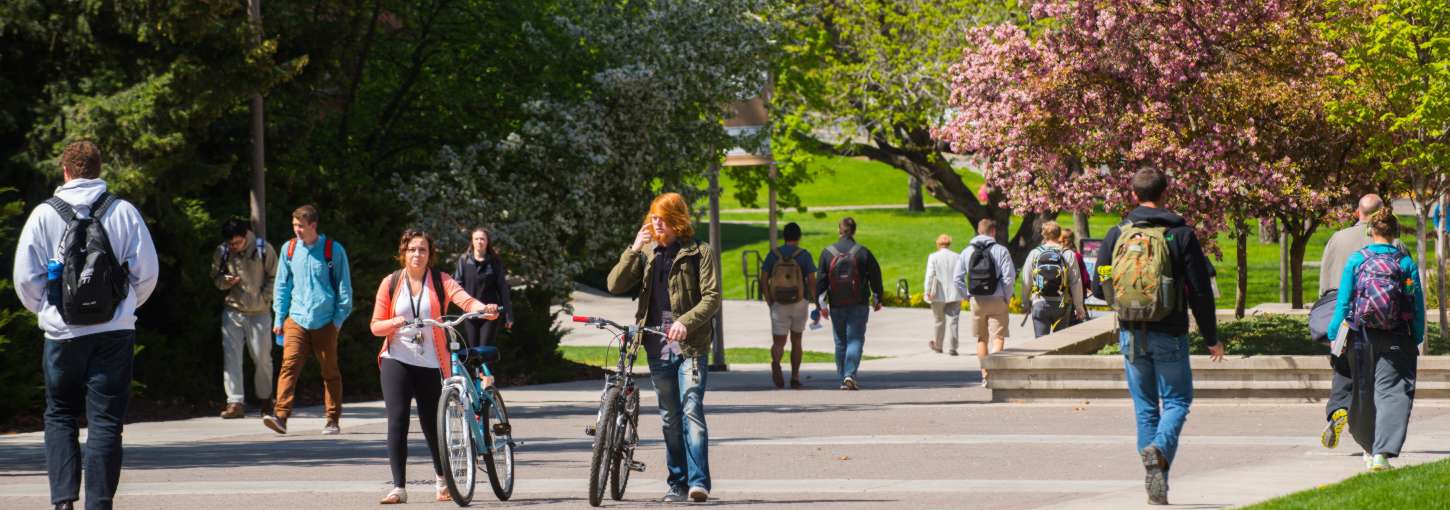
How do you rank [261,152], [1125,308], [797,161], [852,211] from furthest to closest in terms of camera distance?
[852,211], [797,161], [261,152], [1125,308]

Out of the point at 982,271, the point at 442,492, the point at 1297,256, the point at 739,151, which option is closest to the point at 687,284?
the point at 442,492

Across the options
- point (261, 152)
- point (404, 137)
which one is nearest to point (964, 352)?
point (404, 137)

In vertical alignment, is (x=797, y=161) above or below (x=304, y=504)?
above

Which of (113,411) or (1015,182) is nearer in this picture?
(113,411)

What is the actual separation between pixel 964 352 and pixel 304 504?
53.6ft

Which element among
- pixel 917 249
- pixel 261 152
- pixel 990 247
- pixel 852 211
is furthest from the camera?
pixel 852 211

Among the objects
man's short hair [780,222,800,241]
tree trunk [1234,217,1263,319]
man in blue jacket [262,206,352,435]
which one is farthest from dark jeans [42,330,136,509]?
tree trunk [1234,217,1263,319]

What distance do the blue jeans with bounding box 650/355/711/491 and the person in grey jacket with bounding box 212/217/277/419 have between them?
20.3 feet

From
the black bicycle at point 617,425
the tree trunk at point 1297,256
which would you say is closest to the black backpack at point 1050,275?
the tree trunk at point 1297,256

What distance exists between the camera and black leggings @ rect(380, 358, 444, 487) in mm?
9781

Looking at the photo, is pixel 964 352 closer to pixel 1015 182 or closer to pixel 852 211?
pixel 1015 182

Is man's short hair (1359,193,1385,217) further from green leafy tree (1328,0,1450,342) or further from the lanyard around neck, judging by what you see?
the lanyard around neck

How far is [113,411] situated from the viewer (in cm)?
846

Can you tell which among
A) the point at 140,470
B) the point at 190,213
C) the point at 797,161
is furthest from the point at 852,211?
the point at 140,470
